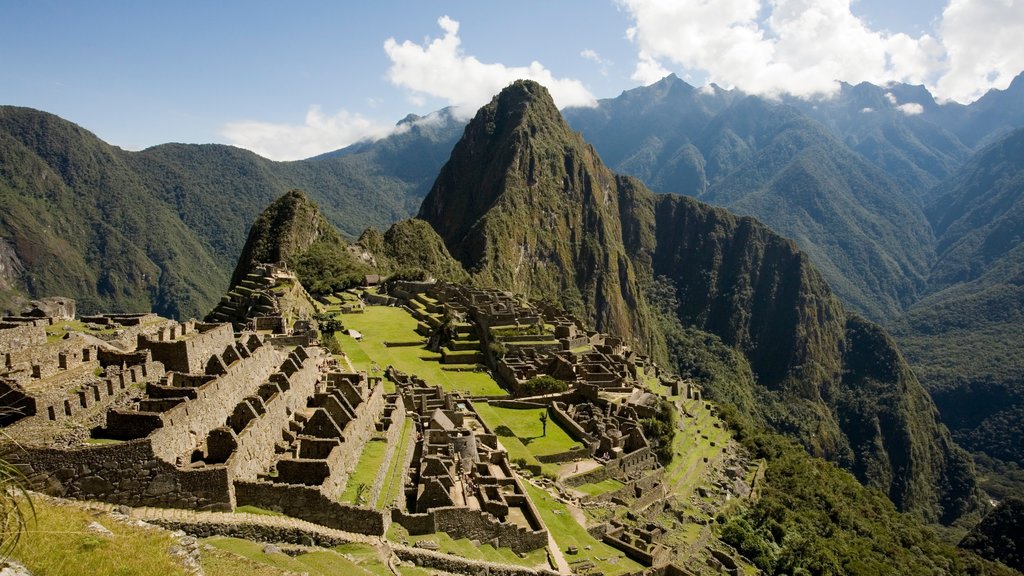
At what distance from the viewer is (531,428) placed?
43688 millimetres

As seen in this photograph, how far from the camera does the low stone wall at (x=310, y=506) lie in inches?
725

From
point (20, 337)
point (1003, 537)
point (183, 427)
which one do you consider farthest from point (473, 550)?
point (1003, 537)

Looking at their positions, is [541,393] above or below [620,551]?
above

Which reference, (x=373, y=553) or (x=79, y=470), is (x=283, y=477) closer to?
(x=373, y=553)

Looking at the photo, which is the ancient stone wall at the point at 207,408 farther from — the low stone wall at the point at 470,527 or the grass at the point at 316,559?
the low stone wall at the point at 470,527

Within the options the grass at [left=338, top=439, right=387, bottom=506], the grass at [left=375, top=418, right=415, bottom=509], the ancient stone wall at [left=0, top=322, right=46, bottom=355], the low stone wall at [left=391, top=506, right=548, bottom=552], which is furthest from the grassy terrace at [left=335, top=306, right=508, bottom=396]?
the low stone wall at [left=391, top=506, right=548, bottom=552]

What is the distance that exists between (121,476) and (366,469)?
8.81m

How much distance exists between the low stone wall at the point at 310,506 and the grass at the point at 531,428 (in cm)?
1966

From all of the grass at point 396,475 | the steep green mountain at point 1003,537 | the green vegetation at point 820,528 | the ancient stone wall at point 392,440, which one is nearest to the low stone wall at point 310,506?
the ancient stone wall at point 392,440

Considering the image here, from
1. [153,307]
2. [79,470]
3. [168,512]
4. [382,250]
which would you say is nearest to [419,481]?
[168,512]

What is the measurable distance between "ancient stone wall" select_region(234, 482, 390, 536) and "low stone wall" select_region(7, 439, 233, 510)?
1036 millimetres

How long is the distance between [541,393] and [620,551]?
1923cm

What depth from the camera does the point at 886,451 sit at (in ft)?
566

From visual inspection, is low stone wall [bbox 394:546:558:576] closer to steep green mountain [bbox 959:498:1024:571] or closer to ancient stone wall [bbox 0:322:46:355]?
ancient stone wall [bbox 0:322:46:355]
